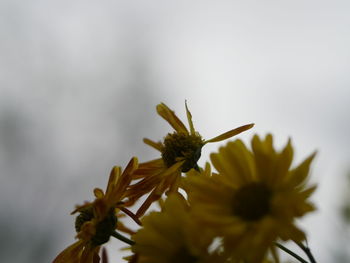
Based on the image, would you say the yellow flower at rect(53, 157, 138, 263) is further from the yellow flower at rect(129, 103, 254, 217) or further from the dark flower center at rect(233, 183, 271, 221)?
the dark flower center at rect(233, 183, 271, 221)

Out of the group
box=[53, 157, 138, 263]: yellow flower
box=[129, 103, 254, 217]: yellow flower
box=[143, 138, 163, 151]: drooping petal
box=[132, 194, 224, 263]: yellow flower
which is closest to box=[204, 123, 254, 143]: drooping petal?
box=[129, 103, 254, 217]: yellow flower

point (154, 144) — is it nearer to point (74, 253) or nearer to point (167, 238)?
point (74, 253)

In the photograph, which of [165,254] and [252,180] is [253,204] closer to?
[252,180]

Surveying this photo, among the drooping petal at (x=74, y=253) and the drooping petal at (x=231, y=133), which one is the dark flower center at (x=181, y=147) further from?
the drooping petal at (x=74, y=253)

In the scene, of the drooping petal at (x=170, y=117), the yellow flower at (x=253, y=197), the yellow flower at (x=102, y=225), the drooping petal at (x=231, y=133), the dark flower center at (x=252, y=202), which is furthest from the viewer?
the drooping petal at (x=170, y=117)

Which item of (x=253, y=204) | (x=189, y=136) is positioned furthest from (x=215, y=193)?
(x=189, y=136)

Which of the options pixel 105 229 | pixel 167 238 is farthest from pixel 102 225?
pixel 167 238

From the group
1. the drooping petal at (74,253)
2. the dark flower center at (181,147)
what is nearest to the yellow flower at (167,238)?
the drooping petal at (74,253)
